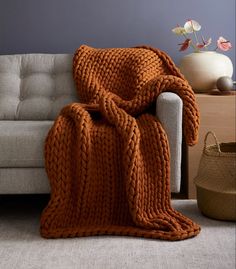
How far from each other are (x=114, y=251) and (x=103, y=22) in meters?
1.65

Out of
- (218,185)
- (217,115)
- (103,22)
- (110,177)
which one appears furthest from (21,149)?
(103,22)

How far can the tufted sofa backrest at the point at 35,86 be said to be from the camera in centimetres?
267

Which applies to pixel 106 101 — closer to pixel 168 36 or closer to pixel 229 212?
pixel 229 212

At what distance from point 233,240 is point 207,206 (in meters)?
0.30

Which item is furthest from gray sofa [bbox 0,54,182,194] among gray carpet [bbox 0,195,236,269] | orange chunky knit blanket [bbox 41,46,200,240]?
gray carpet [bbox 0,195,236,269]

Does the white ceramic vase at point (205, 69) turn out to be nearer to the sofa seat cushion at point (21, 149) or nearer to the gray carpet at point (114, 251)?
the gray carpet at point (114, 251)

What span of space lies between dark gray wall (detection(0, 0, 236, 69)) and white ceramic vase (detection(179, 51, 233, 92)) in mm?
328

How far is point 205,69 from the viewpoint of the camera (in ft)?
9.07

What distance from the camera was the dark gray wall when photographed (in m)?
3.09

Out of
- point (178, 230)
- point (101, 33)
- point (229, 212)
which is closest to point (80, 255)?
point (178, 230)

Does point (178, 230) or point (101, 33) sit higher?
point (101, 33)

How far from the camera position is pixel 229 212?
2172 mm

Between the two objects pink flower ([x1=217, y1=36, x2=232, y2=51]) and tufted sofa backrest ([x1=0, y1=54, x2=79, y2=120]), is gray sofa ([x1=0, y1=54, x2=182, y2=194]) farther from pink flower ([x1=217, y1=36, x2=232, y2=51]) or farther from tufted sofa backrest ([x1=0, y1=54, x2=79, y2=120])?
pink flower ([x1=217, y1=36, x2=232, y2=51])

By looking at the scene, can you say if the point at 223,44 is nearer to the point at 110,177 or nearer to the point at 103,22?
the point at 103,22
